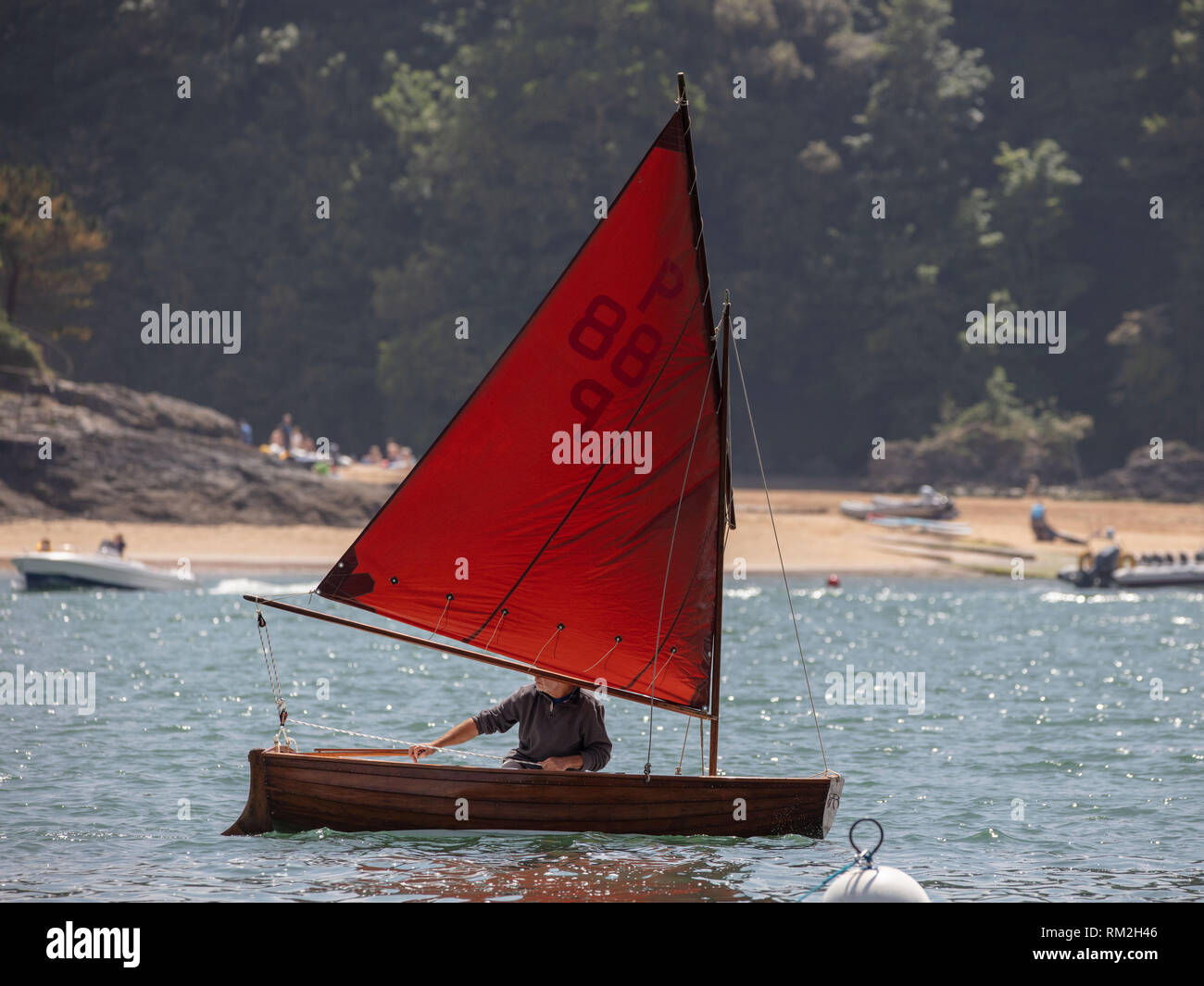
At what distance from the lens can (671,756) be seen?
21078mm

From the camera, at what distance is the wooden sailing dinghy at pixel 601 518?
1466 centimetres

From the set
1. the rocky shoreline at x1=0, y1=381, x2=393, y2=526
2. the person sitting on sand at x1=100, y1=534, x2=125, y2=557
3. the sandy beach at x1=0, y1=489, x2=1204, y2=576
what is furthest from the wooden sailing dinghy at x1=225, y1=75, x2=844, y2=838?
the rocky shoreline at x1=0, y1=381, x2=393, y2=526

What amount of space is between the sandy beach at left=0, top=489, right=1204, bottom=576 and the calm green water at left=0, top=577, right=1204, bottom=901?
1030 centimetres

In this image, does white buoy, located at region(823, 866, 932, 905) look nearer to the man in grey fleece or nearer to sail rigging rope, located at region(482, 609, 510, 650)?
the man in grey fleece

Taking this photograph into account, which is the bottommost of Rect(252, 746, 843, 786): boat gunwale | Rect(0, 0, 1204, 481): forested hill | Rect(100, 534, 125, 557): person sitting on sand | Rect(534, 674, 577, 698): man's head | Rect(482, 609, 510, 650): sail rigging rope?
Rect(252, 746, 843, 786): boat gunwale

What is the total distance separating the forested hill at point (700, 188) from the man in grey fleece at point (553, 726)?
202ft

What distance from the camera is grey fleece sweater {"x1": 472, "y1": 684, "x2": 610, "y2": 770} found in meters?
14.5

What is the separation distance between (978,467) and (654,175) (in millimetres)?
58493

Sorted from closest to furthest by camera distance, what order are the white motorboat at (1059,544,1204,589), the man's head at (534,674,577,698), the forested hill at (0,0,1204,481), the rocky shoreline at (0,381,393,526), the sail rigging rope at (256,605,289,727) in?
the sail rigging rope at (256,605,289,727), the man's head at (534,674,577,698), the white motorboat at (1059,544,1204,589), the rocky shoreline at (0,381,393,526), the forested hill at (0,0,1204,481)

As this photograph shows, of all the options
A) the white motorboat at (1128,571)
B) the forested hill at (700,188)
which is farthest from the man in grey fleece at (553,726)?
the forested hill at (700,188)

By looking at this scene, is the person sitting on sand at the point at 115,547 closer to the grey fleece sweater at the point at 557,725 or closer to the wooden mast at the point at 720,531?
the grey fleece sweater at the point at 557,725

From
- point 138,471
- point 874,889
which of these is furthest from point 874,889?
point 138,471

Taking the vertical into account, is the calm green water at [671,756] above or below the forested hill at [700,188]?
below

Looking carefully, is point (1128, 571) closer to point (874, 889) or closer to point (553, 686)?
point (553, 686)
